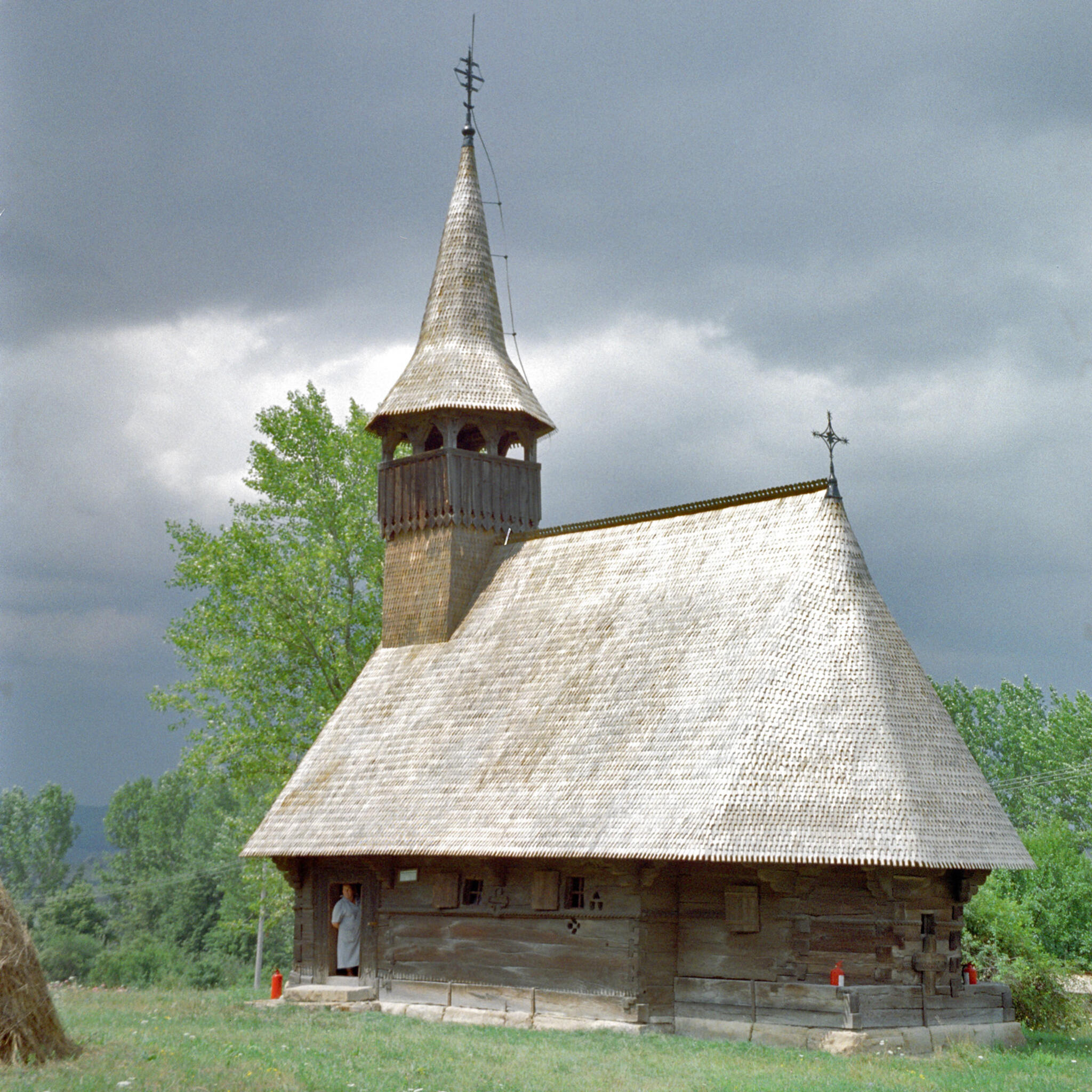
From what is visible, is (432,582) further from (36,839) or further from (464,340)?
(36,839)

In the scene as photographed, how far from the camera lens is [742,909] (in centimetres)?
1684

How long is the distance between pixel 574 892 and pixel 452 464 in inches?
359

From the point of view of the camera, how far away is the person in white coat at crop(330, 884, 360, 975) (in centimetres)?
2144

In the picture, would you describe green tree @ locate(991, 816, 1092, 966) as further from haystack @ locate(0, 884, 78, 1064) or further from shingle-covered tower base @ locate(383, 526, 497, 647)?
haystack @ locate(0, 884, 78, 1064)

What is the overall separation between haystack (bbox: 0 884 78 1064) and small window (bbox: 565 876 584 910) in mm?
8301

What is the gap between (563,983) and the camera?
59.3ft

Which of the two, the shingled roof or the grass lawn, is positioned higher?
the shingled roof

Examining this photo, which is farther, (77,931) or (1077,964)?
(77,931)

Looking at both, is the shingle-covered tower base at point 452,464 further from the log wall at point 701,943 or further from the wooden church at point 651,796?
the log wall at point 701,943

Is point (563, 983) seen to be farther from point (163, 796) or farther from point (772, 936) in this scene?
point (163, 796)

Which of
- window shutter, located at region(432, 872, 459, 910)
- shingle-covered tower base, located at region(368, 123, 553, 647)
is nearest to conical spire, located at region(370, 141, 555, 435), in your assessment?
shingle-covered tower base, located at region(368, 123, 553, 647)

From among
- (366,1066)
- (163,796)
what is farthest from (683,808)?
(163,796)

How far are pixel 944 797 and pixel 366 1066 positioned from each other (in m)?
8.16

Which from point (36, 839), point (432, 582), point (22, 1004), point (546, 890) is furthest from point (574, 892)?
point (36, 839)
